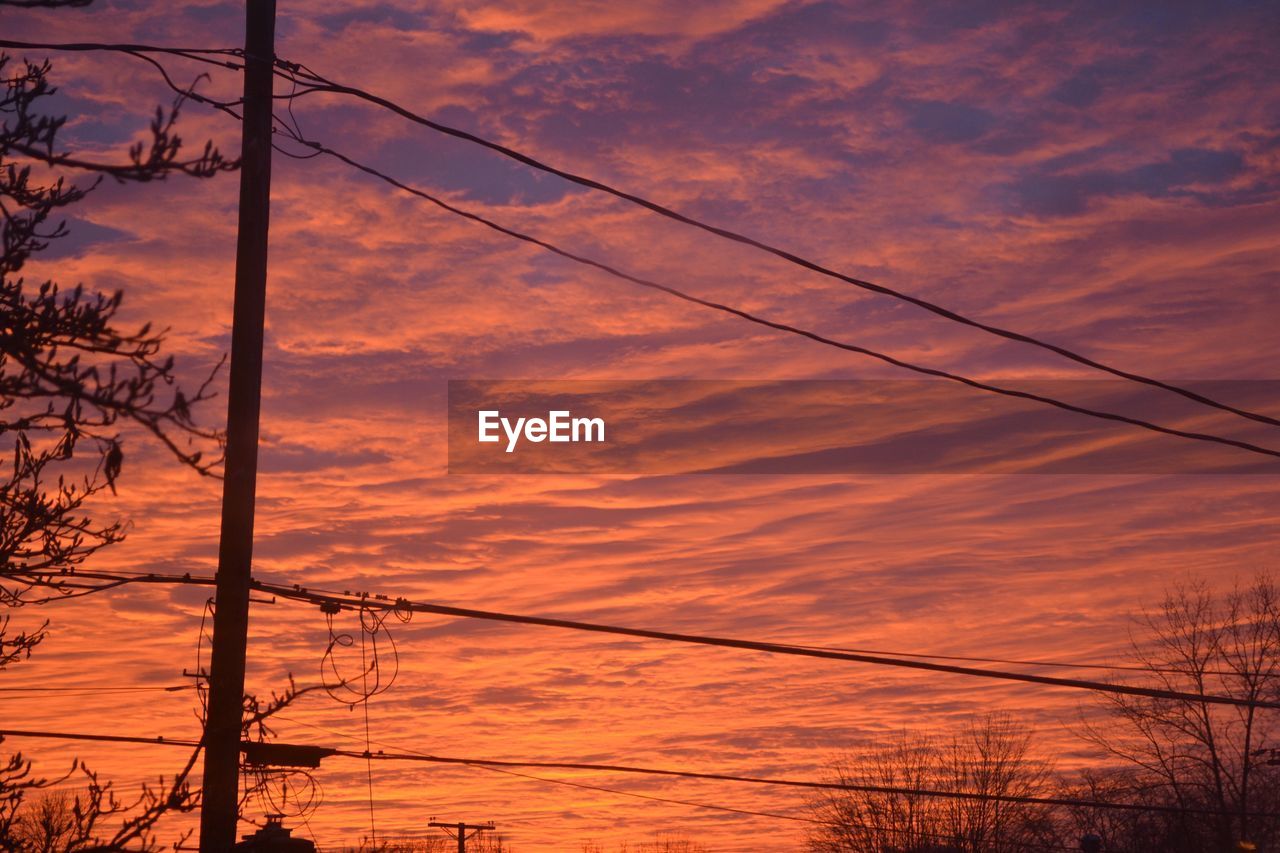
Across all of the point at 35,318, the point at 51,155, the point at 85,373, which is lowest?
the point at 85,373

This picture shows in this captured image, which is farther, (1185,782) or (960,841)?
(960,841)

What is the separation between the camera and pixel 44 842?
954cm

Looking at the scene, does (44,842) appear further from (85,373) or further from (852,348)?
(852,348)

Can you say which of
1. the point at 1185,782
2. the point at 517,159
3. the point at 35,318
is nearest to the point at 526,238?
the point at 517,159

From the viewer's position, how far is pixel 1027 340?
1431cm

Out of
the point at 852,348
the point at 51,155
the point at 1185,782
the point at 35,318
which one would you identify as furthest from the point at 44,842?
the point at 1185,782

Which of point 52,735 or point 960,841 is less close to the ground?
point 52,735

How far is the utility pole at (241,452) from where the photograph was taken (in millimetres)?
10852

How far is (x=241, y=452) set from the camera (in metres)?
11.3

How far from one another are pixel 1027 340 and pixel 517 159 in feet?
18.9

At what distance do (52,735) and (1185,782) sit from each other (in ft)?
172

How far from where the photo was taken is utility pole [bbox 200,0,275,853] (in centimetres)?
1085

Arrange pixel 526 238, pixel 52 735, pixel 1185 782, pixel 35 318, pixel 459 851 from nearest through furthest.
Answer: pixel 35 318
pixel 526 238
pixel 52 735
pixel 1185 782
pixel 459 851

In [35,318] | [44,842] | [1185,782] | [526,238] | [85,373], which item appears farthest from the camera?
[1185,782]
